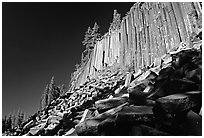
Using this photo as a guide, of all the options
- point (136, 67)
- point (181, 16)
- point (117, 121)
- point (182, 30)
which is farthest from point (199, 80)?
point (136, 67)

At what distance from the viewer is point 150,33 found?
19609 mm

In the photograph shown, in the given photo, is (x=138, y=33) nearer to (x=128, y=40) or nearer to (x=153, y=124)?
(x=128, y=40)

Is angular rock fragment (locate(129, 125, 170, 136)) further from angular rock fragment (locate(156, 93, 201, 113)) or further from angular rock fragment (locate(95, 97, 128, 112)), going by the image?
angular rock fragment (locate(95, 97, 128, 112))

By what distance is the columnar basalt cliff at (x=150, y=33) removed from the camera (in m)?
16.0

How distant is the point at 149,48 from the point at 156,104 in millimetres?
14274

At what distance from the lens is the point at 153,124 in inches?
200

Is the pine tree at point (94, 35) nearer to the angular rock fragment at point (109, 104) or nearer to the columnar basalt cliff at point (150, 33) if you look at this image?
the columnar basalt cliff at point (150, 33)

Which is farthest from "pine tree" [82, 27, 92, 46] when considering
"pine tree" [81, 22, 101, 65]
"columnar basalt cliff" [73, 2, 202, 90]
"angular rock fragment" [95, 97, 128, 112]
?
"angular rock fragment" [95, 97, 128, 112]

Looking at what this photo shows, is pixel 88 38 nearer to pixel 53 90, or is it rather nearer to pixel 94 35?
pixel 94 35

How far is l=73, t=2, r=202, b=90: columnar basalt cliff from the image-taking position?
1600 cm

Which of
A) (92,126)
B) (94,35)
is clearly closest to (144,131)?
(92,126)

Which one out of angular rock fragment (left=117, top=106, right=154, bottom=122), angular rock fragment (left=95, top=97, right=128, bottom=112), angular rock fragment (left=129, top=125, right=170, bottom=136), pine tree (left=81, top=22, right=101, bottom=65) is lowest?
angular rock fragment (left=129, top=125, right=170, bottom=136)

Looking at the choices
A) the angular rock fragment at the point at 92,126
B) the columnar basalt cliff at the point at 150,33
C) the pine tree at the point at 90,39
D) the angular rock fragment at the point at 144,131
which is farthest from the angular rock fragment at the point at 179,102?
the pine tree at the point at 90,39

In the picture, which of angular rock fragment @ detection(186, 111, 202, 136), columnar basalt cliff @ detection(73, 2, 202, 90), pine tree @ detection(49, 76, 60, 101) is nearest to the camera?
angular rock fragment @ detection(186, 111, 202, 136)
